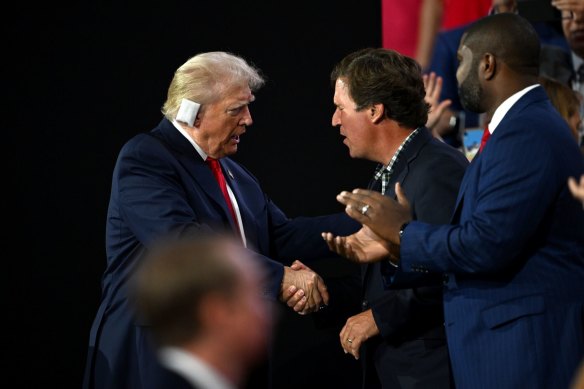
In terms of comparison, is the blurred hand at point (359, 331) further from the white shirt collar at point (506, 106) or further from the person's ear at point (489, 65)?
the person's ear at point (489, 65)

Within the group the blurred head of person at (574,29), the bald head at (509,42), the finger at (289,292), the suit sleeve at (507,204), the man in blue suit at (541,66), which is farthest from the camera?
the man in blue suit at (541,66)

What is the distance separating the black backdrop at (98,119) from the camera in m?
4.60

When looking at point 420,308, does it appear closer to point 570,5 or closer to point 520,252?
point 520,252

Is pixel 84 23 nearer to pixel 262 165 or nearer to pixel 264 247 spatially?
pixel 262 165

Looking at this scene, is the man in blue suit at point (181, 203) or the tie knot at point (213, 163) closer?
the man in blue suit at point (181, 203)

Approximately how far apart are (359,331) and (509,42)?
1052 mm

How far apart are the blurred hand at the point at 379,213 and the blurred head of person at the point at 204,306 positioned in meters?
0.97

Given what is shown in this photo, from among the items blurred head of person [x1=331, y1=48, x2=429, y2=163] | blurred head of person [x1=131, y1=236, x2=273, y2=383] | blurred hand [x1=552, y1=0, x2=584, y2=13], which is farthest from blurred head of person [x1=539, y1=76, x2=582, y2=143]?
blurred head of person [x1=131, y1=236, x2=273, y2=383]

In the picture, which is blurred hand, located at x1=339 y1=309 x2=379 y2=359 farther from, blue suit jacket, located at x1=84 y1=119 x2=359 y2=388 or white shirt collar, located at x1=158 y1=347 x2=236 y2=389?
white shirt collar, located at x1=158 y1=347 x2=236 y2=389

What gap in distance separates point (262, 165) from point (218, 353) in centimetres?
301

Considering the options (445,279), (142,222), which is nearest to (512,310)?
(445,279)

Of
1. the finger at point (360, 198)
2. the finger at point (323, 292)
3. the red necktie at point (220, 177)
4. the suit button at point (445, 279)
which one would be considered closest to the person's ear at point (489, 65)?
the finger at point (360, 198)

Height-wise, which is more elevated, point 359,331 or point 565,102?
point 565,102

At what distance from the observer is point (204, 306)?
185 cm
